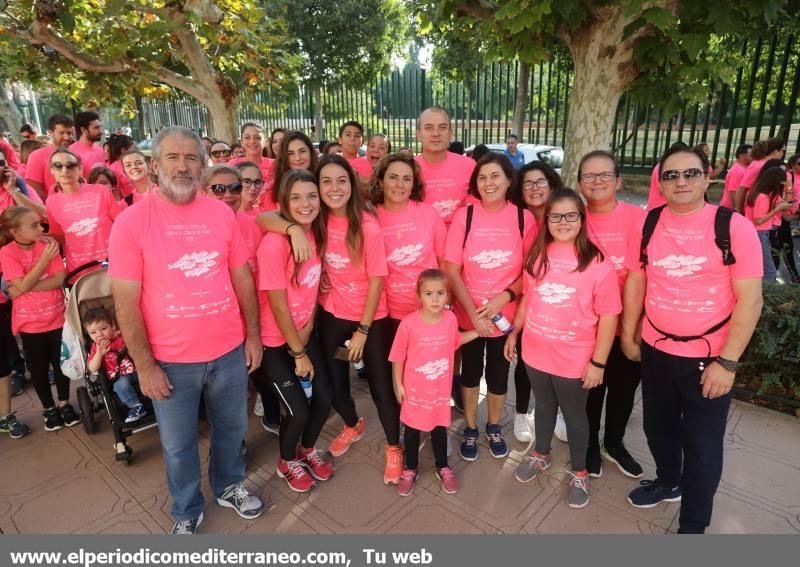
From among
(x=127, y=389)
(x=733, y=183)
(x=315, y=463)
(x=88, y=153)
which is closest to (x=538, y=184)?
(x=315, y=463)

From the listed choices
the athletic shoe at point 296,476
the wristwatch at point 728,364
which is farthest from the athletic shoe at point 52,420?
the wristwatch at point 728,364

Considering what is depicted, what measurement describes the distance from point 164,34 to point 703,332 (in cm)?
673

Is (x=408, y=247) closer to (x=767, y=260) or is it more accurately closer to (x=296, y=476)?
(x=296, y=476)

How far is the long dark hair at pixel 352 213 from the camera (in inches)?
111

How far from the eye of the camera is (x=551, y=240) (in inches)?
108

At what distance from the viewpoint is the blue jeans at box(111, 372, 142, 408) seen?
3.25 metres

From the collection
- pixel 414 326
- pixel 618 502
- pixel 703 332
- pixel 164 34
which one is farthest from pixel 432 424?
pixel 164 34

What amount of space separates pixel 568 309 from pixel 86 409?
332 cm

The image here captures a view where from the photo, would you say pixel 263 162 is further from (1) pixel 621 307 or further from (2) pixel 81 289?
(1) pixel 621 307

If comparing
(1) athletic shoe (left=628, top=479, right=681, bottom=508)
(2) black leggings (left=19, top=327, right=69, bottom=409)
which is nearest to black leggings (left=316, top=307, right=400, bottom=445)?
(1) athletic shoe (left=628, top=479, right=681, bottom=508)

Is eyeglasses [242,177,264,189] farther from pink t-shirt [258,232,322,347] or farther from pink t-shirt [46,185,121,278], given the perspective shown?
pink t-shirt [46,185,121,278]

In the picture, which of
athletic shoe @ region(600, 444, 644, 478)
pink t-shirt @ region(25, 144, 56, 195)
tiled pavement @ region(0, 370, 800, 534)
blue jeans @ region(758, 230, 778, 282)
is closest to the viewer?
tiled pavement @ region(0, 370, 800, 534)

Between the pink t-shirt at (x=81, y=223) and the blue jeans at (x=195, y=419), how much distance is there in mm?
1778

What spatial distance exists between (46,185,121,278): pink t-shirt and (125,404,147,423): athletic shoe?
1.15 m
